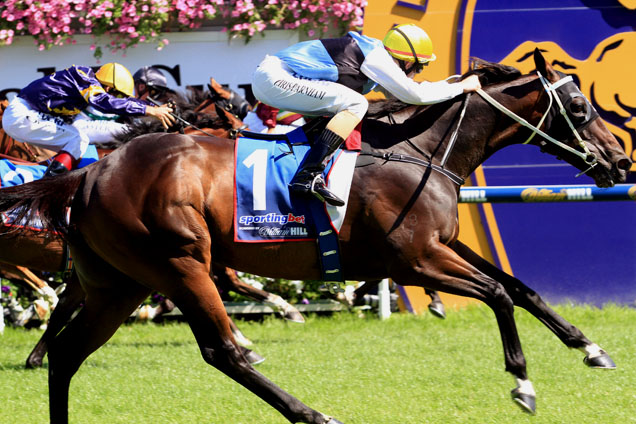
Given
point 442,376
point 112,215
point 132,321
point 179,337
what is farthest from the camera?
point 132,321

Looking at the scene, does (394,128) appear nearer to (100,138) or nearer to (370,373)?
(370,373)

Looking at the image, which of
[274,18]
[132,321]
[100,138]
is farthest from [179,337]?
[274,18]

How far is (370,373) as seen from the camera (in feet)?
18.8

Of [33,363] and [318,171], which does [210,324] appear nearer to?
[318,171]

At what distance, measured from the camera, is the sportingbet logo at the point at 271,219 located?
4172mm

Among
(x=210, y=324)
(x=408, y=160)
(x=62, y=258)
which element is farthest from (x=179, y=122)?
(x=210, y=324)

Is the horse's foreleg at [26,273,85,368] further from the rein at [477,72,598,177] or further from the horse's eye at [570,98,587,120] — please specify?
the horse's eye at [570,98,587,120]

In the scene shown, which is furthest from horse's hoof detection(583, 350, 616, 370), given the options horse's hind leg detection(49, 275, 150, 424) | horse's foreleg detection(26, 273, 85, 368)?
horse's foreleg detection(26, 273, 85, 368)

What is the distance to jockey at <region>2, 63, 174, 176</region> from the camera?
634 centimetres

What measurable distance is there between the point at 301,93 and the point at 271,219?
700 mm

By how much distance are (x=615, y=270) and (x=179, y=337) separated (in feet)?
13.4

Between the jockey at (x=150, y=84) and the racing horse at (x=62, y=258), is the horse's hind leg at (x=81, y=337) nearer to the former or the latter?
the racing horse at (x=62, y=258)

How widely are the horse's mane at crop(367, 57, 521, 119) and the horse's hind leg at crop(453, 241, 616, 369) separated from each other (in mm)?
777

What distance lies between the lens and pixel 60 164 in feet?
20.7
